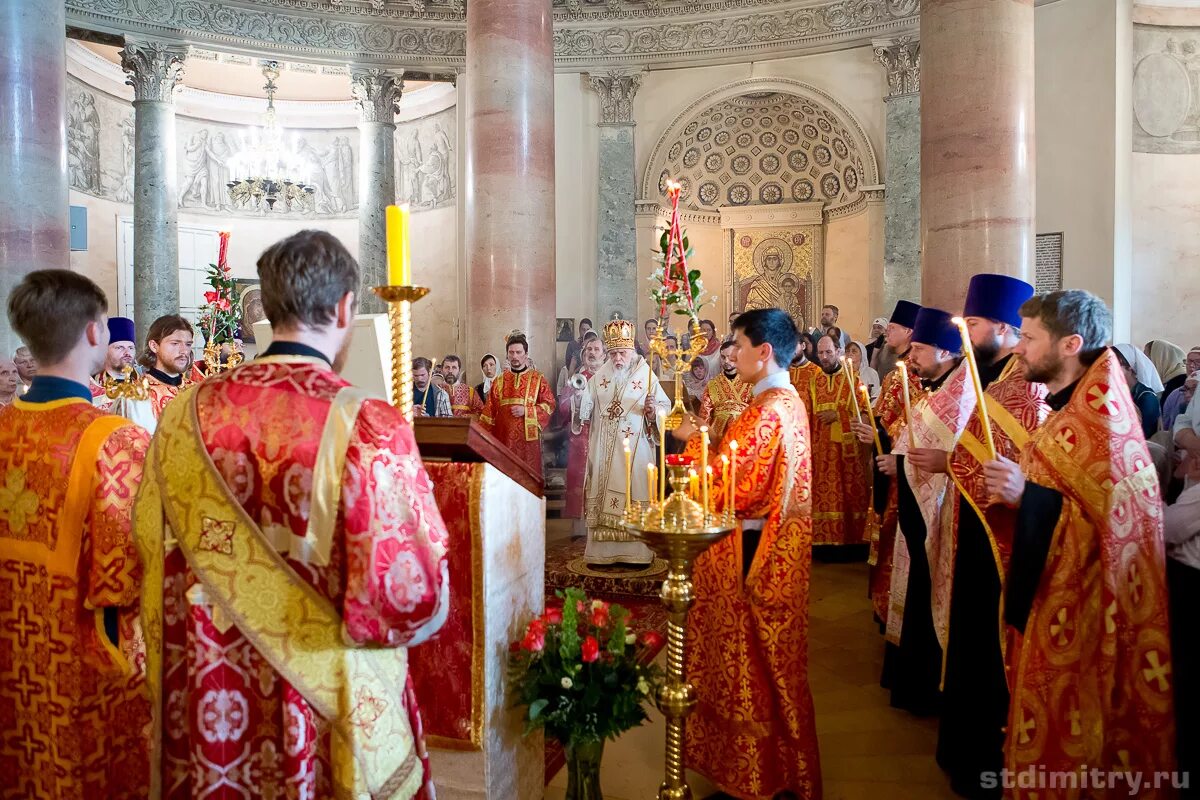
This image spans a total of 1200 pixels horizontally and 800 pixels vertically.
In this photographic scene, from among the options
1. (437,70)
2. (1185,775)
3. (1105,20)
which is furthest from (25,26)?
(1105,20)

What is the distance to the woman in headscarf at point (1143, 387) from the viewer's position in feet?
15.6

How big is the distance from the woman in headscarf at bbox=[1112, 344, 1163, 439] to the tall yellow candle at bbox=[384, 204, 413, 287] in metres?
3.57

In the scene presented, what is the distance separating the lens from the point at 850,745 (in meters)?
3.79

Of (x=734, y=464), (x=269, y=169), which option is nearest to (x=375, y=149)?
(x=269, y=169)

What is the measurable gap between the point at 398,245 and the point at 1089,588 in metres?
2.33

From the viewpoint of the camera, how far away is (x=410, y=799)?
5.88ft

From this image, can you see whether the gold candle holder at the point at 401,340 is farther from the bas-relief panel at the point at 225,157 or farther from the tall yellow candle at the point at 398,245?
the bas-relief panel at the point at 225,157

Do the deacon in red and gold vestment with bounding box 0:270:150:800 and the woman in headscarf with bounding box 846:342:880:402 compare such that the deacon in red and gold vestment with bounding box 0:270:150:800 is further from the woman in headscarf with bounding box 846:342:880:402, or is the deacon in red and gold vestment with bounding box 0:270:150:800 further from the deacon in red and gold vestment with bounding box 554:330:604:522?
the woman in headscarf with bounding box 846:342:880:402

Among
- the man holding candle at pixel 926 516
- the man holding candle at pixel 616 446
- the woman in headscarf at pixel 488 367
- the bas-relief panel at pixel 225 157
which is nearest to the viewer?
the man holding candle at pixel 926 516

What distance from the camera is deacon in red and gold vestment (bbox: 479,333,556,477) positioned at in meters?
8.47

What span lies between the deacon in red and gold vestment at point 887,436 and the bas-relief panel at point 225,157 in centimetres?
1089

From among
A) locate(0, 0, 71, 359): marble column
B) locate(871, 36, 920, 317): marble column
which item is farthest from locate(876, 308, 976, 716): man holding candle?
locate(871, 36, 920, 317): marble column

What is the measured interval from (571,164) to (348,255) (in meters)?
12.1

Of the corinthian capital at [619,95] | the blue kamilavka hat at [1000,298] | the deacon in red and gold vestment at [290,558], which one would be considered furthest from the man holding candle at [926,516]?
the corinthian capital at [619,95]
